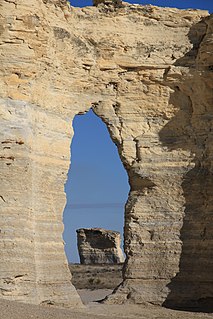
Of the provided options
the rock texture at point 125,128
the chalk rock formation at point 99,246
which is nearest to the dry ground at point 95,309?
the rock texture at point 125,128

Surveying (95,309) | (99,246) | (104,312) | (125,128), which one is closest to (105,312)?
(104,312)

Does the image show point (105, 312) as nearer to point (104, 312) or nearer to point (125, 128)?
point (104, 312)

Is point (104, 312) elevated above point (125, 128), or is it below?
below

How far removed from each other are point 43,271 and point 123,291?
3.05 m

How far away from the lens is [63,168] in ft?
55.8

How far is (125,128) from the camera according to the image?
1883 cm

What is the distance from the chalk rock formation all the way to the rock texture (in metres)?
14.4

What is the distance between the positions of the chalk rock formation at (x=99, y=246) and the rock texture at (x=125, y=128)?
14.4 m

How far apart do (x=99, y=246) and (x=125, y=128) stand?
15614mm

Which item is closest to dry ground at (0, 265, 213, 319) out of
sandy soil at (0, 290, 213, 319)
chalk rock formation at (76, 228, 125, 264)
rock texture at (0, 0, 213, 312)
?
sandy soil at (0, 290, 213, 319)

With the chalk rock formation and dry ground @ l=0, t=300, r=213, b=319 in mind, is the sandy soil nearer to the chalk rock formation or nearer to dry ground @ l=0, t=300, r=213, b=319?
dry ground @ l=0, t=300, r=213, b=319

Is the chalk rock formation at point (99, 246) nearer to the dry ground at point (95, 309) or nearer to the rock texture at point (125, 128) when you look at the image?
the dry ground at point (95, 309)

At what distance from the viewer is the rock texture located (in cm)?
1580

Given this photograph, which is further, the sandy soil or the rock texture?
the rock texture
